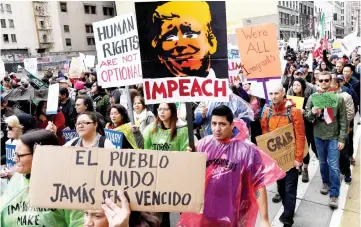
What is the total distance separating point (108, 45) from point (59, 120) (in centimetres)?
213

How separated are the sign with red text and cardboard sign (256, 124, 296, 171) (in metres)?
1.62

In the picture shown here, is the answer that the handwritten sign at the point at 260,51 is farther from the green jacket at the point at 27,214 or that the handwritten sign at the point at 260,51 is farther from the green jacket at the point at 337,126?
the green jacket at the point at 27,214

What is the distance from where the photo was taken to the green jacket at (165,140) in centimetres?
391

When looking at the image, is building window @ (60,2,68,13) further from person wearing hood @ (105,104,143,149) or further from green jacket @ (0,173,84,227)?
green jacket @ (0,173,84,227)

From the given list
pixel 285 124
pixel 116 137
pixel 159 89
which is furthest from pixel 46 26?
pixel 159 89

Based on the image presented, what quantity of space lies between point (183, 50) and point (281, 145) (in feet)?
6.40

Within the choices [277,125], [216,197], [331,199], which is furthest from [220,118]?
[331,199]

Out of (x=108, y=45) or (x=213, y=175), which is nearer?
(x=213, y=175)

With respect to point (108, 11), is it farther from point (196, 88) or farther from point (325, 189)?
point (196, 88)

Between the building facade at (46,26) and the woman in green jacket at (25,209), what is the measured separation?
1857 inches

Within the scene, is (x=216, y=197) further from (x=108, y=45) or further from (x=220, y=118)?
(x=108, y=45)

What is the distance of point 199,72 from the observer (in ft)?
9.29

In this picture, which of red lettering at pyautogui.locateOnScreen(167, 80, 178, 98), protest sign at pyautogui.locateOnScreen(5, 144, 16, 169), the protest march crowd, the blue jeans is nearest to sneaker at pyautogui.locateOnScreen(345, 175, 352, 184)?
the protest march crowd

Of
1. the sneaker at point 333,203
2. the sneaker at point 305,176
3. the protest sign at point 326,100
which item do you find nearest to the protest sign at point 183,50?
the protest sign at point 326,100
